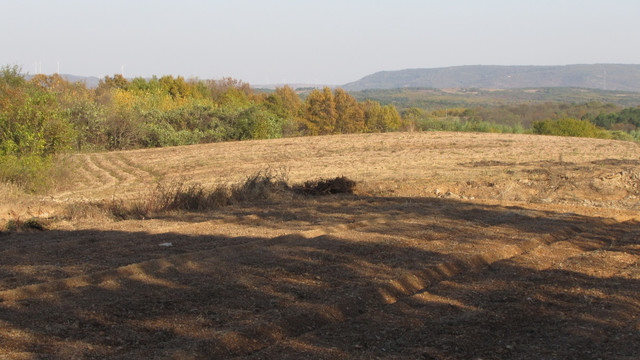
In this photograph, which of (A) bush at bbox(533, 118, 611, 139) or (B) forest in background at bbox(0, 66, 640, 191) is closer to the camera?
(B) forest in background at bbox(0, 66, 640, 191)

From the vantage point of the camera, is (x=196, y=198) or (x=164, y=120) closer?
(x=196, y=198)

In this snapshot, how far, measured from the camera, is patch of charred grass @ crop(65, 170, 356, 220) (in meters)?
12.6

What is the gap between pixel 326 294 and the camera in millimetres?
6465

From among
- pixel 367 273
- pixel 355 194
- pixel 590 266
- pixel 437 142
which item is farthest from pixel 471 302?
pixel 437 142

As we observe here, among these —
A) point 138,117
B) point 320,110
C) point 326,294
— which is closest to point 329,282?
point 326,294

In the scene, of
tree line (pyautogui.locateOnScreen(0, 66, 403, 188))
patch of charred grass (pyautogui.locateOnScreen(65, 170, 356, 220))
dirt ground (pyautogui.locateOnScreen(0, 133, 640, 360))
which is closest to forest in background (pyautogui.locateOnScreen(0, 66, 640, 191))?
tree line (pyautogui.locateOnScreen(0, 66, 403, 188))

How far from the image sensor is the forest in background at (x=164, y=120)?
22812mm

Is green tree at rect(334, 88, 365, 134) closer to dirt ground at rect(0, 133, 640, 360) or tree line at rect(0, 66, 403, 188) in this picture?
tree line at rect(0, 66, 403, 188)

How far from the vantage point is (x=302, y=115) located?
87.8m

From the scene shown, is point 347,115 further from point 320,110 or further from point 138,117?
point 138,117

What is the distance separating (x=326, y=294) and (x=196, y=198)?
24.3ft

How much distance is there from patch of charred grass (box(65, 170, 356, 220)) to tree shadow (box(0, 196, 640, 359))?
2109mm

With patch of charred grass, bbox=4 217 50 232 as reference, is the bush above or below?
below

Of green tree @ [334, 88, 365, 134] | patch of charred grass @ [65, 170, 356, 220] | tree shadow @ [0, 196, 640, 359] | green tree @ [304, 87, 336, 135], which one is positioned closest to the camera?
tree shadow @ [0, 196, 640, 359]
